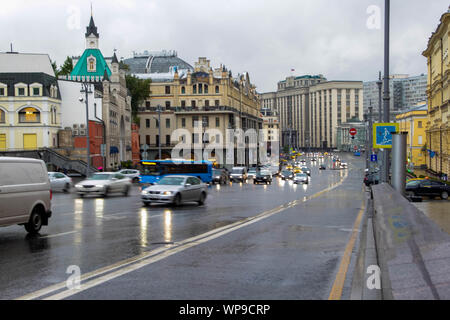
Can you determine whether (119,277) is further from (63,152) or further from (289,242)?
(63,152)

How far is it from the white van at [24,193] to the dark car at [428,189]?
28.1m

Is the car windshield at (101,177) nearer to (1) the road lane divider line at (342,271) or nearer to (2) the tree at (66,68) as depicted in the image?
(1) the road lane divider line at (342,271)

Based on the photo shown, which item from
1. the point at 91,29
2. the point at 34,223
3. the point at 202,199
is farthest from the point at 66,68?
the point at 34,223

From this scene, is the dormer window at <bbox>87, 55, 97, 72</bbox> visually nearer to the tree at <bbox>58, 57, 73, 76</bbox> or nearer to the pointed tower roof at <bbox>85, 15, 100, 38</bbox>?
the pointed tower roof at <bbox>85, 15, 100, 38</bbox>

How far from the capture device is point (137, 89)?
311 feet

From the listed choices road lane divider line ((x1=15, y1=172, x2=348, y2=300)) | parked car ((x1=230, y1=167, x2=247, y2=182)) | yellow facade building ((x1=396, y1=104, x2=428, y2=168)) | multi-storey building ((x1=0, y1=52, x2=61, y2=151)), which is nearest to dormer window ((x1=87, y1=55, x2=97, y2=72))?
multi-storey building ((x1=0, y1=52, x2=61, y2=151))

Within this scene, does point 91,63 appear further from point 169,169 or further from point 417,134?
point 417,134

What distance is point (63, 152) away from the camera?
5984cm

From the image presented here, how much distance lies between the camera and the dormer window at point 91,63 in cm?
8331

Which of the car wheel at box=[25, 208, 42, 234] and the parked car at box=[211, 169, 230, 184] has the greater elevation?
the car wheel at box=[25, 208, 42, 234]

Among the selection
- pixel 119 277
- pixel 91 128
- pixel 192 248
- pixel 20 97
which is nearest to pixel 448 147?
pixel 91 128

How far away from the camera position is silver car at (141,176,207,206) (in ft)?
77.4

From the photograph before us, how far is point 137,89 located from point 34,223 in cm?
8241

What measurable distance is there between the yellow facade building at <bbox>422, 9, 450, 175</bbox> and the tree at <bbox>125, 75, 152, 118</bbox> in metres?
46.5
